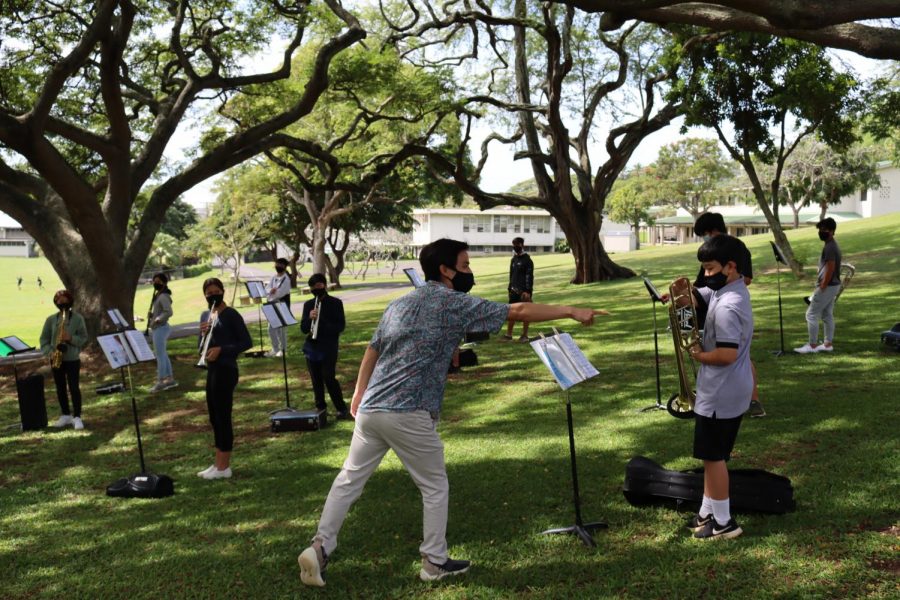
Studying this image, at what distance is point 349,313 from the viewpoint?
25906 mm

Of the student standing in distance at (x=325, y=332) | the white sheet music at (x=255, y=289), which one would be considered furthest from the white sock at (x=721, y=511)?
the white sheet music at (x=255, y=289)

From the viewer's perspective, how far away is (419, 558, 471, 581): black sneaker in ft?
15.6

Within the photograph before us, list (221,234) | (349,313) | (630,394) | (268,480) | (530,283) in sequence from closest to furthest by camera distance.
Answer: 1. (268,480)
2. (630,394)
3. (530,283)
4. (349,313)
5. (221,234)

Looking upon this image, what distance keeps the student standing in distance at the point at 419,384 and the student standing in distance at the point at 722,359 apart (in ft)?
3.00

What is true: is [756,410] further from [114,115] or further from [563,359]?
[114,115]

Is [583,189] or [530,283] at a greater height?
[583,189]

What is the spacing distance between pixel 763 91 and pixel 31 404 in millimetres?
16345

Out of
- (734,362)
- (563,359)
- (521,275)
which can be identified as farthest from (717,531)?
(521,275)

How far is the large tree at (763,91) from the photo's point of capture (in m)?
16.2

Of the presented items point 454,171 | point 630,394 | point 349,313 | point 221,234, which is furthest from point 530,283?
point 221,234

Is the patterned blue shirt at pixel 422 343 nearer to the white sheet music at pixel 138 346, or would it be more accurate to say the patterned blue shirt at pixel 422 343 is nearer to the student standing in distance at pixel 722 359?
the student standing in distance at pixel 722 359

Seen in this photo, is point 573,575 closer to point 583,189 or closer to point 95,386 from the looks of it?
point 95,386

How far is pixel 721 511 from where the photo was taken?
500 cm

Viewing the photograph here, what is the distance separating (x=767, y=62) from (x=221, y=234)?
1462 inches
